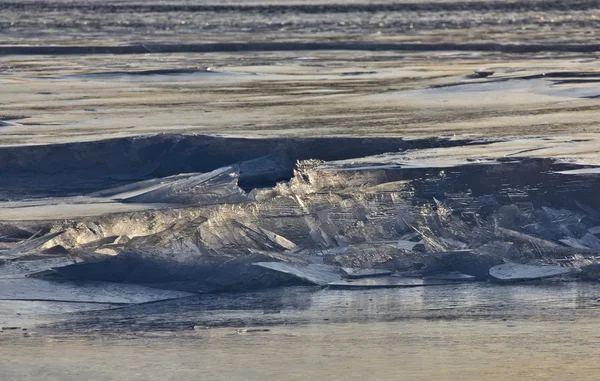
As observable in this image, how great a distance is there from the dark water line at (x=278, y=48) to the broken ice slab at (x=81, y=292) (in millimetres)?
9815

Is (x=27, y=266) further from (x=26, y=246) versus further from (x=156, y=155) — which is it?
(x=156, y=155)

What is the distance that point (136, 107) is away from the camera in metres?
10.4

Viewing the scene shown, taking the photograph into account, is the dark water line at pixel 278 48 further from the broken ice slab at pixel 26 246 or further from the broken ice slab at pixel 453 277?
the broken ice slab at pixel 453 277

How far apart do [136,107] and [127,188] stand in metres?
3.03

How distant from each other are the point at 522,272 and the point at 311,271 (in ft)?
3.11

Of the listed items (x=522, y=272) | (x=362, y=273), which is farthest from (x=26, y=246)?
(x=522, y=272)

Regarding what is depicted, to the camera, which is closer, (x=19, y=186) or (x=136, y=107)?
(x=19, y=186)

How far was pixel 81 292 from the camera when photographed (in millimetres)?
5344

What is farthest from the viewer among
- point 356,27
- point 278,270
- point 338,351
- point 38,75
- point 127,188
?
point 356,27

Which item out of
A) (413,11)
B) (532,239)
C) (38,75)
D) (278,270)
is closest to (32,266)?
(278,270)

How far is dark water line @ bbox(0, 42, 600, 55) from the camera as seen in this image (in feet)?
48.9

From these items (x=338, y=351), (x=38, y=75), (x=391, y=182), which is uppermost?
(x=38, y=75)

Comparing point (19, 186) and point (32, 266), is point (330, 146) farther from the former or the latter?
point (32, 266)

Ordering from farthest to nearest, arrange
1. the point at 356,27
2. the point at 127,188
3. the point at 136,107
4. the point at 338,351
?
1. the point at 356,27
2. the point at 136,107
3. the point at 127,188
4. the point at 338,351
